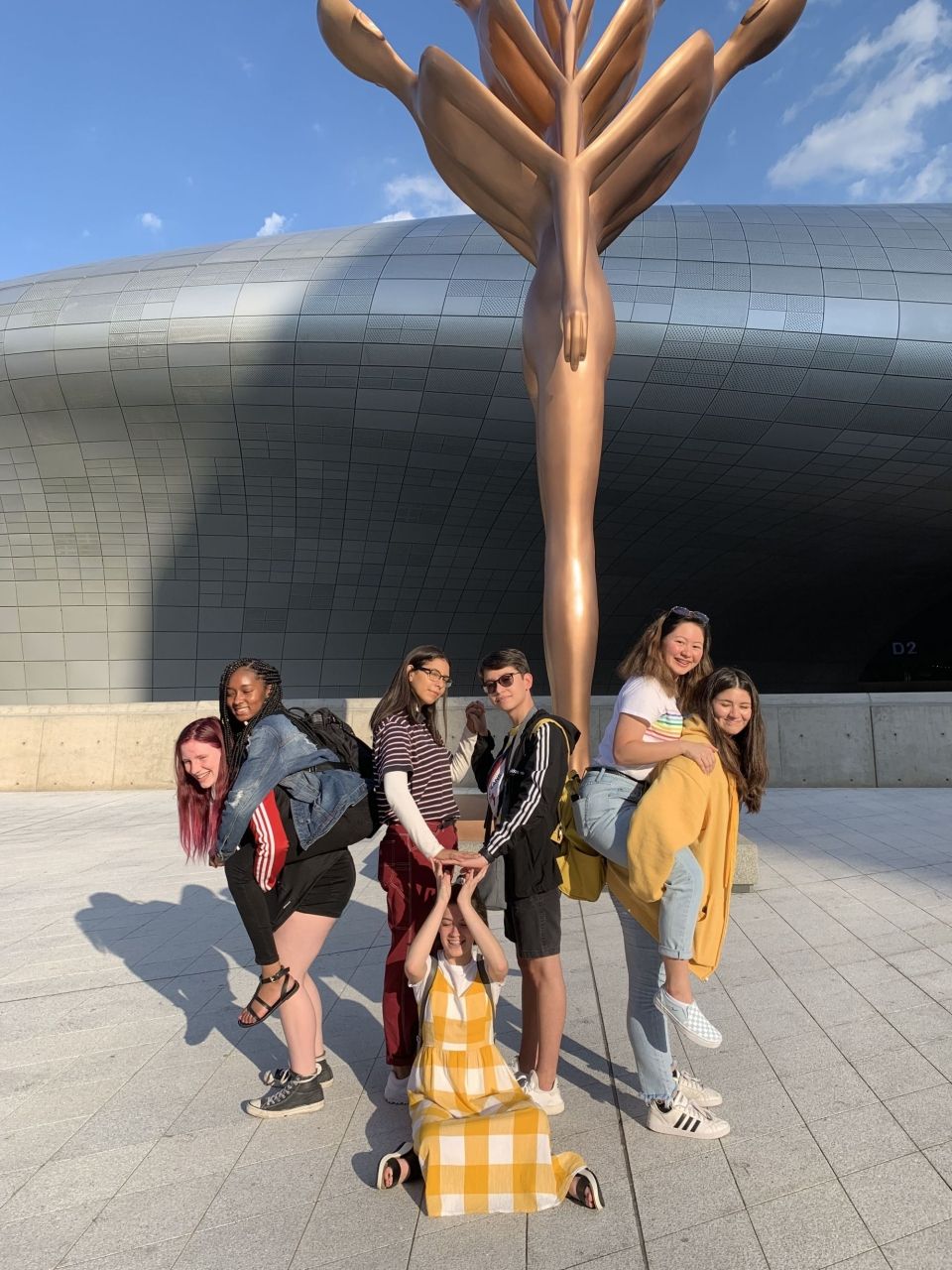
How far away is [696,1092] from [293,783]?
75.1 inches

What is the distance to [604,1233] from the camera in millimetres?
2273

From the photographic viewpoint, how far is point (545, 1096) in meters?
2.92

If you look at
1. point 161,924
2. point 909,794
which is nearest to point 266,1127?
point 161,924

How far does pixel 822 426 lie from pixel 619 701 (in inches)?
619

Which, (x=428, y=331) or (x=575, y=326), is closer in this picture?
(x=575, y=326)

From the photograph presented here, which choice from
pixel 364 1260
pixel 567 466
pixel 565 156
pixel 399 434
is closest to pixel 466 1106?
pixel 364 1260

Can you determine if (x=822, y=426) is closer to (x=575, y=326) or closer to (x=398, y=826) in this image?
(x=575, y=326)

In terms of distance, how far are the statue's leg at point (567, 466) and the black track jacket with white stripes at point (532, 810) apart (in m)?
3.79

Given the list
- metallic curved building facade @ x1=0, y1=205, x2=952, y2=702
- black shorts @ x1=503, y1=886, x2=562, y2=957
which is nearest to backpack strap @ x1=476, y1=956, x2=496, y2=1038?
black shorts @ x1=503, y1=886, x2=562, y2=957

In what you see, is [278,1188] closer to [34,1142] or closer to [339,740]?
[34,1142]

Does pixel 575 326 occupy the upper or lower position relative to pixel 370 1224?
upper

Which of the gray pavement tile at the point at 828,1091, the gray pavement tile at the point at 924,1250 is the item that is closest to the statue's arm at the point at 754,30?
the gray pavement tile at the point at 828,1091

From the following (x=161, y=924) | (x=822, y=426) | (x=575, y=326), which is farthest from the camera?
(x=822, y=426)

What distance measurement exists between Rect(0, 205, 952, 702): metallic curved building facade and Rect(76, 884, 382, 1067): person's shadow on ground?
11702 millimetres
